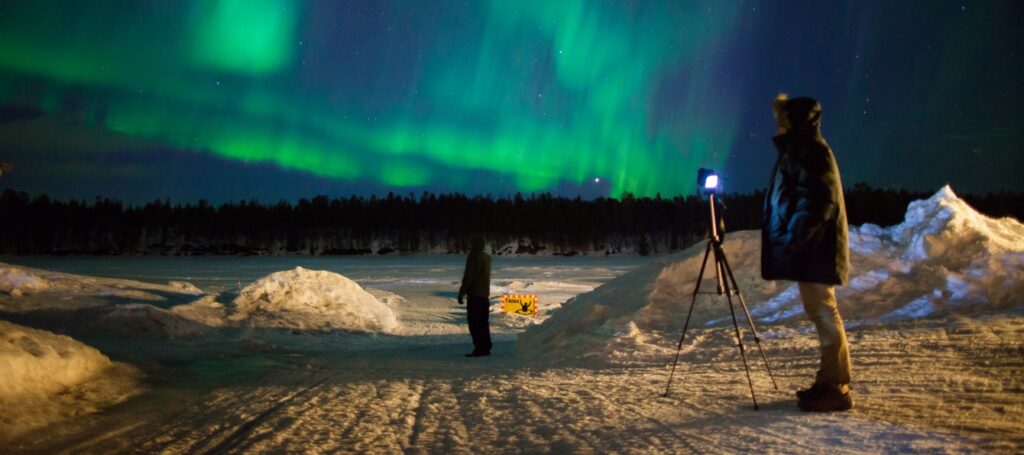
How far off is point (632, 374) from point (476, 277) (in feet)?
16.2

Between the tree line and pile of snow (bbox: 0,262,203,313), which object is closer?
pile of snow (bbox: 0,262,203,313)

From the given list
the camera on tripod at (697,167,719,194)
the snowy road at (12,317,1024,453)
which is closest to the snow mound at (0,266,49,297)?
the snowy road at (12,317,1024,453)

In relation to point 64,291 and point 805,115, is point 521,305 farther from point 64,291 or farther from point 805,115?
point 805,115

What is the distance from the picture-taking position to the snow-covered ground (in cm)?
502

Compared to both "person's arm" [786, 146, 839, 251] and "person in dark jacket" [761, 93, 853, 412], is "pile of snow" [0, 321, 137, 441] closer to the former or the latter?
"person in dark jacket" [761, 93, 853, 412]

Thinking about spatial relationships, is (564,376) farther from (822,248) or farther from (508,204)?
(508,204)

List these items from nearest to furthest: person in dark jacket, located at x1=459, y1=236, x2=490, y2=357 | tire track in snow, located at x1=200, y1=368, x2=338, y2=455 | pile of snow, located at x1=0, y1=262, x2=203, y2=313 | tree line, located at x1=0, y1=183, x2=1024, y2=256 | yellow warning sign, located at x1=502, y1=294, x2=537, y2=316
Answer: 1. tire track in snow, located at x1=200, y1=368, x2=338, y2=455
2. person in dark jacket, located at x1=459, y1=236, x2=490, y2=357
3. pile of snow, located at x1=0, y1=262, x2=203, y2=313
4. yellow warning sign, located at x1=502, y1=294, x2=537, y2=316
5. tree line, located at x1=0, y1=183, x2=1024, y2=256

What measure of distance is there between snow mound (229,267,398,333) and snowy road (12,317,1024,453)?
9.88m

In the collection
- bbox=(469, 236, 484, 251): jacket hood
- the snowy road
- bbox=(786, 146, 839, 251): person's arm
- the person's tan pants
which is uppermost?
bbox=(786, 146, 839, 251): person's arm

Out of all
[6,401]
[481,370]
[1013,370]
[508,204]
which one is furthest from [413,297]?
[508,204]

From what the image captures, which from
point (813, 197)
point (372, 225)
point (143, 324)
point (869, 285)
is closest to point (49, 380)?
point (143, 324)

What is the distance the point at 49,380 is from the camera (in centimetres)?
766

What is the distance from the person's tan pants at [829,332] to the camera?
5.08 meters

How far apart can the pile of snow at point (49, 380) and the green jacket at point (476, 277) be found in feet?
16.9
